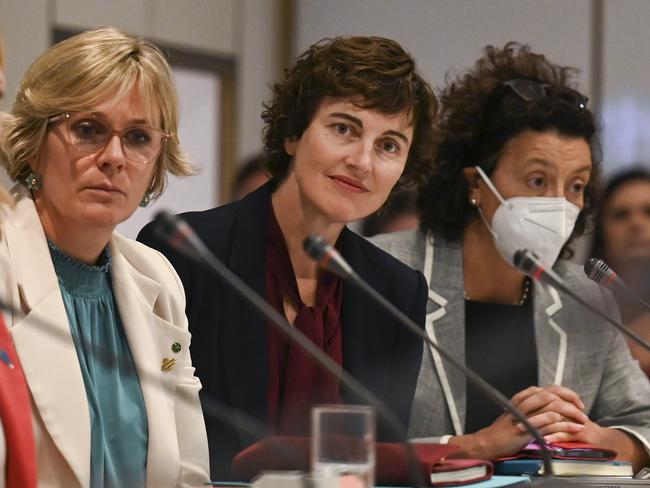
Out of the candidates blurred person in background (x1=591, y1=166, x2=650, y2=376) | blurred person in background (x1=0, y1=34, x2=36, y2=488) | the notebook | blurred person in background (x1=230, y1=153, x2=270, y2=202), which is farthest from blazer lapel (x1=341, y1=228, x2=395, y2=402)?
blurred person in background (x1=230, y1=153, x2=270, y2=202)

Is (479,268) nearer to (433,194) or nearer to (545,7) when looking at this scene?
(433,194)

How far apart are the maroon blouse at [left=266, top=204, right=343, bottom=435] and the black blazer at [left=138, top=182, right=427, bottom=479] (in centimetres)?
3

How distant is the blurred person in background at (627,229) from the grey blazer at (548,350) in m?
1.03

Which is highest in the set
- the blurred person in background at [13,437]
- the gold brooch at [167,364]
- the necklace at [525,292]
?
the necklace at [525,292]

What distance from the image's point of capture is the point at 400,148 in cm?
282

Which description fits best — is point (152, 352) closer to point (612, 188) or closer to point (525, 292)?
point (525, 292)

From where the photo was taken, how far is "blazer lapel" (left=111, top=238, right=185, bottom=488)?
2277mm

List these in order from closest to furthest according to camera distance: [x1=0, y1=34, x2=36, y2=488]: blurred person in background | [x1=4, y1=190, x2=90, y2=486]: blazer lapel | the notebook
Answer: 1. [x1=0, y1=34, x2=36, y2=488]: blurred person in background
2. [x1=4, y1=190, x2=90, y2=486]: blazer lapel
3. the notebook

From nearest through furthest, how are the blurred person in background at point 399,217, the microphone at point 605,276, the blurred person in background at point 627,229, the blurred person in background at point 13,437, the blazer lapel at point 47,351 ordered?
the blurred person in background at point 13,437
the blazer lapel at point 47,351
the microphone at point 605,276
the blurred person in background at point 627,229
the blurred person in background at point 399,217

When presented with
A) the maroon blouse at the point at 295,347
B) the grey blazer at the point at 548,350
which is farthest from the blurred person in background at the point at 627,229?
the maroon blouse at the point at 295,347

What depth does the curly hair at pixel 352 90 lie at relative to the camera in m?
2.75

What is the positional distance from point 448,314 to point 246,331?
2.26 feet

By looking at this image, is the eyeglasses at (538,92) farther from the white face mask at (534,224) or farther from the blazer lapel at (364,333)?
the blazer lapel at (364,333)

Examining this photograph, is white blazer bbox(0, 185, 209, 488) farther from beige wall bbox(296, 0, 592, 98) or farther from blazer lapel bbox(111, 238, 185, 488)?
beige wall bbox(296, 0, 592, 98)
